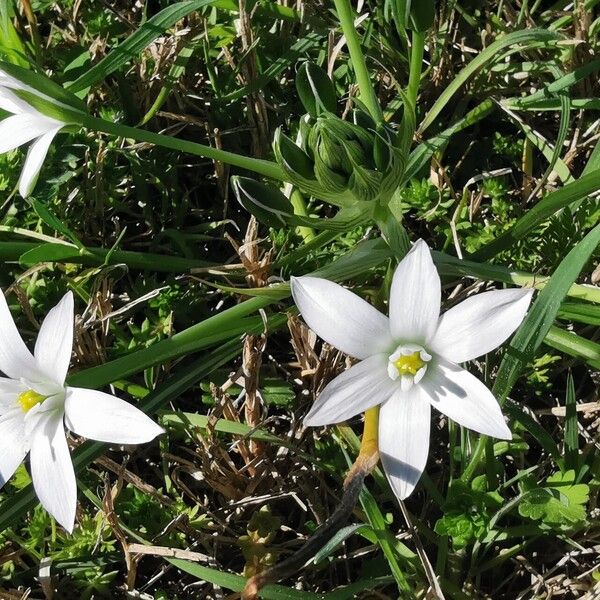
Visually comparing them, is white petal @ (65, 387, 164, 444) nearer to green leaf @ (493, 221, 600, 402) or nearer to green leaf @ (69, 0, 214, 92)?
green leaf @ (493, 221, 600, 402)

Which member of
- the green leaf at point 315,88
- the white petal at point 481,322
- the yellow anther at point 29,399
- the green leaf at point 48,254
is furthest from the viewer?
the green leaf at point 48,254

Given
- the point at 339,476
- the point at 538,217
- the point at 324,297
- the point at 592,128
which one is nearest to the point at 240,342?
the point at 339,476

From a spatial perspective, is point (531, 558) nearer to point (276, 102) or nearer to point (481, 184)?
point (481, 184)

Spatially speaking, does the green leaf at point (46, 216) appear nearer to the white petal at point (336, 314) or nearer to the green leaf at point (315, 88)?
the green leaf at point (315, 88)

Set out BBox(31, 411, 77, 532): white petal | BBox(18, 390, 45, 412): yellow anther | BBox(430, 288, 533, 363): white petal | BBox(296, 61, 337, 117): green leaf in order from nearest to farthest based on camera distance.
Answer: BBox(430, 288, 533, 363): white petal < BBox(31, 411, 77, 532): white petal < BBox(18, 390, 45, 412): yellow anther < BBox(296, 61, 337, 117): green leaf

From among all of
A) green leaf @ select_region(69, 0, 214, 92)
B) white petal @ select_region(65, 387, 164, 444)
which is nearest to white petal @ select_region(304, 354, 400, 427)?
white petal @ select_region(65, 387, 164, 444)

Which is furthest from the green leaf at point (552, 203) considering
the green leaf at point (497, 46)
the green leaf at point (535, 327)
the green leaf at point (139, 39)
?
the green leaf at point (139, 39)

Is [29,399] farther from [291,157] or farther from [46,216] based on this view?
[291,157]
